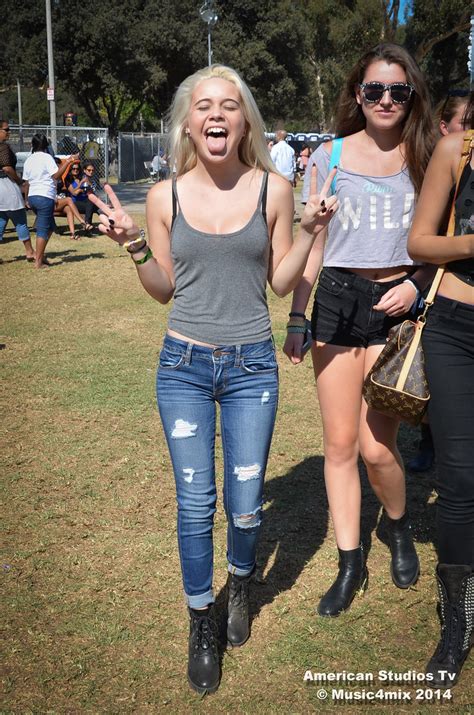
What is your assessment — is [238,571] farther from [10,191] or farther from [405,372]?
[10,191]

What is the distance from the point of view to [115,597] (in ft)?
11.1

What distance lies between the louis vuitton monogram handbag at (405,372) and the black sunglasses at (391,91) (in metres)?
0.71

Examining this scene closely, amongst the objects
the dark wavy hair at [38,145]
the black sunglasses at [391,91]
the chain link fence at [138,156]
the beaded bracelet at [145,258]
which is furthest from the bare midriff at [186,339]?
the chain link fence at [138,156]

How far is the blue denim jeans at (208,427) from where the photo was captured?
268cm

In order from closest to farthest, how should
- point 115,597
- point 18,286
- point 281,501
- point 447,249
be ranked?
point 447,249 → point 115,597 → point 281,501 → point 18,286

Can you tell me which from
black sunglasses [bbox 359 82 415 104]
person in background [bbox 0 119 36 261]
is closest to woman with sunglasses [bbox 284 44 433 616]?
black sunglasses [bbox 359 82 415 104]

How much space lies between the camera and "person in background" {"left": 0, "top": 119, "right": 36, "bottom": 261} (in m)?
12.0

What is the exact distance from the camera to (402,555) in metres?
3.46

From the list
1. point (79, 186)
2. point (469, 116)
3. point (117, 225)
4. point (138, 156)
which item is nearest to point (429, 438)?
point (469, 116)

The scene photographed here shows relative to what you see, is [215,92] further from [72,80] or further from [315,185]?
[72,80]

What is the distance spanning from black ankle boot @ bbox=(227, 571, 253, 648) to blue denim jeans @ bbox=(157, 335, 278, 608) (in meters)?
0.20

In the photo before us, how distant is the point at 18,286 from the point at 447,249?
29.3ft

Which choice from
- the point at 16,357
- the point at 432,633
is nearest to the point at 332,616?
the point at 432,633

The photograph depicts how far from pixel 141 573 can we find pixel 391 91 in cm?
236
